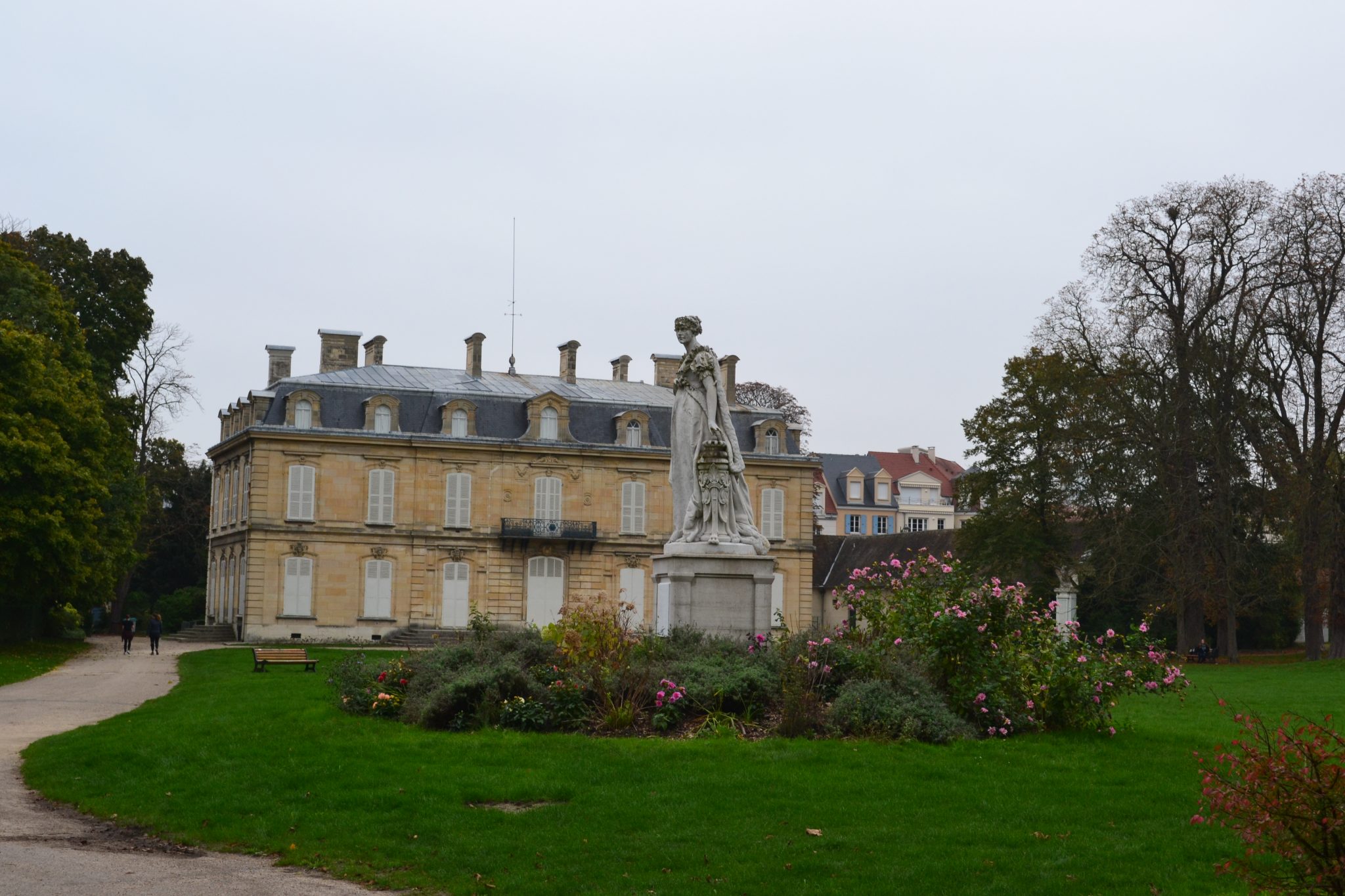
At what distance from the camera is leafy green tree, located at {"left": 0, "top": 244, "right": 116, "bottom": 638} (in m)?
31.8

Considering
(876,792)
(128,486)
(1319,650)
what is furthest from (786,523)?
(876,792)

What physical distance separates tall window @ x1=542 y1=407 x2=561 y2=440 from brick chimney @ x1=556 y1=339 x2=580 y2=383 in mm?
4528

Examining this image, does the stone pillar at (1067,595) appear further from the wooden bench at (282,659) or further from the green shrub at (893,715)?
the green shrub at (893,715)

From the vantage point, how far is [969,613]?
13156mm

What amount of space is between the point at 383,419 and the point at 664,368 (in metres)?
12.5

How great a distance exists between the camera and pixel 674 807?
973 cm

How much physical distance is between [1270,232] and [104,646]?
114ft

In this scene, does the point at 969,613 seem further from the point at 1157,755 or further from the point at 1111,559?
the point at 1111,559

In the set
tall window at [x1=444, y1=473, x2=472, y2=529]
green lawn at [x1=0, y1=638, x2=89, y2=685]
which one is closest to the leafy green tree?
green lawn at [x1=0, y1=638, x2=89, y2=685]

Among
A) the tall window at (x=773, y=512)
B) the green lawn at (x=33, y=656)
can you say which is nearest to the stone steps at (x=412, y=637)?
the green lawn at (x=33, y=656)

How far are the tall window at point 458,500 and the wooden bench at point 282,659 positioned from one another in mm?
20038

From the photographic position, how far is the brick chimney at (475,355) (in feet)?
173

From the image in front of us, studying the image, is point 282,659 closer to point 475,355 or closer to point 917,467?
point 475,355

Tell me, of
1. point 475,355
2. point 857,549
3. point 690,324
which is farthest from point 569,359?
point 690,324
